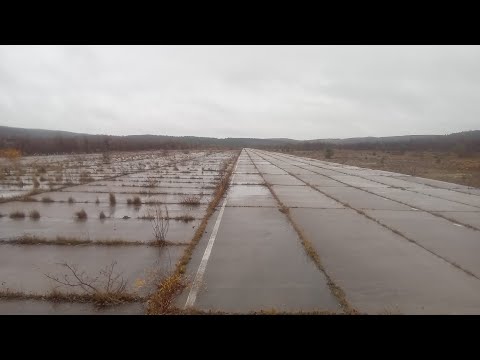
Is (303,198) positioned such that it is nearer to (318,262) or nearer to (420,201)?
(420,201)

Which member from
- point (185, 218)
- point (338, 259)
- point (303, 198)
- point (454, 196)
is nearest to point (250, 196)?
point (303, 198)

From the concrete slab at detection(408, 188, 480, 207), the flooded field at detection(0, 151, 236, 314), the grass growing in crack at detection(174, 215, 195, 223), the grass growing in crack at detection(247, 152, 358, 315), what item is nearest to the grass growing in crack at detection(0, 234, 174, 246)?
the flooded field at detection(0, 151, 236, 314)

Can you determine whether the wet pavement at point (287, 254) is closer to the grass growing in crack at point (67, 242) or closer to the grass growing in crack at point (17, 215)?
the grass growing in crack at point (17, 215)

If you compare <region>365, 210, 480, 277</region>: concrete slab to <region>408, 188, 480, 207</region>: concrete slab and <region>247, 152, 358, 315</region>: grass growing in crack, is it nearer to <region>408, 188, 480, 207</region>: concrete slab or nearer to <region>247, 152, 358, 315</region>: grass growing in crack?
<region>247, 152, 358, 315</region>: grass growing in crack

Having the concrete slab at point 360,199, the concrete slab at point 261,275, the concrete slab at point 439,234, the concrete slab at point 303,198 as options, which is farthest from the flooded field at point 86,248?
the concrete slab at point 360,199

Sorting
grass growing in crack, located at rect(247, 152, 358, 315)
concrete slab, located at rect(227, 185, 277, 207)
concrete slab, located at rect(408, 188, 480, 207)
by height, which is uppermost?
grass growing in crack, located at rect(247, 152, 358, 315)

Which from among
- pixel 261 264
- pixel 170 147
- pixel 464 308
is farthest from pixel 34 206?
pixel 170 147
